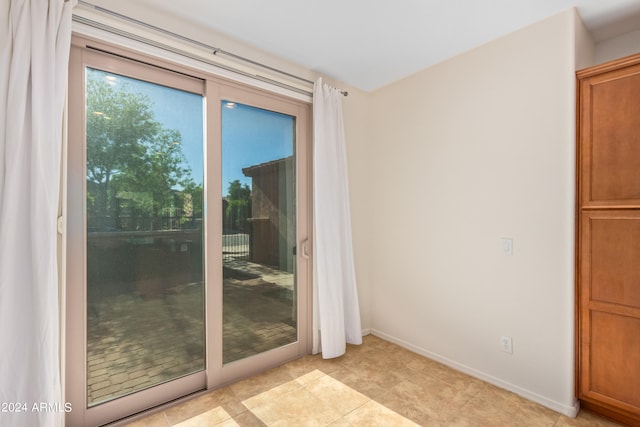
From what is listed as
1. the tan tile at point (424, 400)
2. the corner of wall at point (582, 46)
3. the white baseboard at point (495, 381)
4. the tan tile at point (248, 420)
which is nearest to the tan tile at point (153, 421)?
the tan tile at point (248, 420)

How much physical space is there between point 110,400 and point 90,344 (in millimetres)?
383

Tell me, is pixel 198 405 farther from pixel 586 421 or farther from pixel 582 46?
pixel 582 46

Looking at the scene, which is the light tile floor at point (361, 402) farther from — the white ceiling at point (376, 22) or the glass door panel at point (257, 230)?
the white ceiling at point (376, 22)

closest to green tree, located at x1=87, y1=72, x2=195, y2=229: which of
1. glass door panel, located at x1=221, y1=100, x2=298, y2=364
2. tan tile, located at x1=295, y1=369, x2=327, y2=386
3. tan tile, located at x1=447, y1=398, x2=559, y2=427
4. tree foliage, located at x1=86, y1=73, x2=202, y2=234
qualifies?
tree foliage, located at x1=86, y1=73, x2=202, y2=234

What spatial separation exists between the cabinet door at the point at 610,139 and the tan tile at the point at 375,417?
71.3 inches

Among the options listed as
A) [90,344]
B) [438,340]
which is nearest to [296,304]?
[438,340]

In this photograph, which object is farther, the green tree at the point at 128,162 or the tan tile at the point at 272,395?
the tan tile at the point at 272,395

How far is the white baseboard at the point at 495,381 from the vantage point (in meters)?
1.99

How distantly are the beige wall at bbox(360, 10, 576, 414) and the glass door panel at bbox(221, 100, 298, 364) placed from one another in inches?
35.5

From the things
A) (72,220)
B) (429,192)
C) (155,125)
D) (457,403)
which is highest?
(155,125)

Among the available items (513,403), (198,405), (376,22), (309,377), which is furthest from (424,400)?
(376,22)

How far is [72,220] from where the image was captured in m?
1.76

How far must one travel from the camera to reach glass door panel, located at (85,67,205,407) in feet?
6.11

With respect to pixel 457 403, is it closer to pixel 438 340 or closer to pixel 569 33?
pixel 438 340
